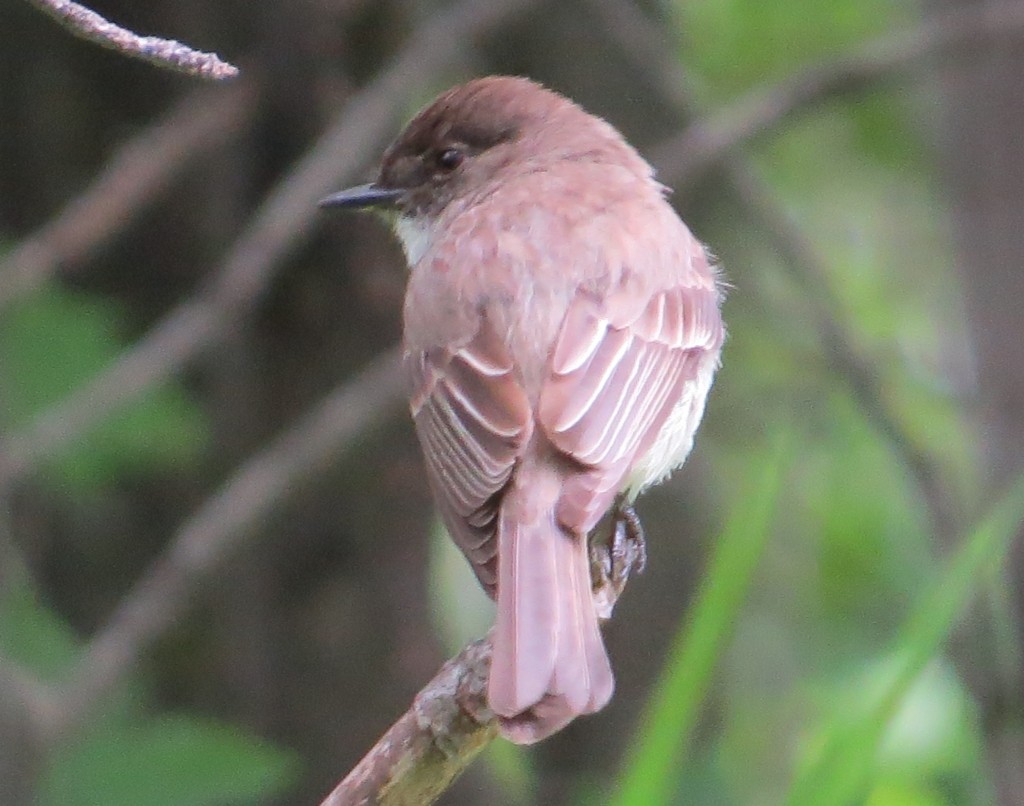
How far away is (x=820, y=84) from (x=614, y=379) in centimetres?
207

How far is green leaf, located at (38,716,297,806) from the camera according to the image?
4285 mm

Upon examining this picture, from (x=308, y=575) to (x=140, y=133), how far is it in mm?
1500

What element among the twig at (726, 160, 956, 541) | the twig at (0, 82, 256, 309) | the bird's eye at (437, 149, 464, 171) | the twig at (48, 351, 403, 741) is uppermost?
the twig at (0, 82, 256, 309)

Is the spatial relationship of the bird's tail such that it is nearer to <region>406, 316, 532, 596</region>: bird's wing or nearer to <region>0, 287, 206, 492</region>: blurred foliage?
<region>406, 316, 532, 596</region>: bird's wing

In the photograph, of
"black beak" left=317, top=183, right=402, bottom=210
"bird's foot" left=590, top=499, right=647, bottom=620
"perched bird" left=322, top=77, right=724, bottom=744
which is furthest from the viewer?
"black beak" left=317, top=183, right=402, bottom=210

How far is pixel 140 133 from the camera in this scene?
557cm

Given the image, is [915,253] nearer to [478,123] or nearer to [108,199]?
[478,123]

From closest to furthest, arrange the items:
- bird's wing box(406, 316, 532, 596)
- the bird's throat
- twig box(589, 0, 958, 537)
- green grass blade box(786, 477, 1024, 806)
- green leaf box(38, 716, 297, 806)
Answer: green grass blade box(786, 477, 1024, 806), bird's wing box(406, 316, 532, 596), green leaf box(38, 716, 297, 806), the bird's throat, twig box(589, 0, 958, 537)

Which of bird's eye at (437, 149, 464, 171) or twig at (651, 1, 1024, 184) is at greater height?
bird's eye at (437, 149, 464, 171)

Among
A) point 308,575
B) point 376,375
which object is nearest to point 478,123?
point 376,375

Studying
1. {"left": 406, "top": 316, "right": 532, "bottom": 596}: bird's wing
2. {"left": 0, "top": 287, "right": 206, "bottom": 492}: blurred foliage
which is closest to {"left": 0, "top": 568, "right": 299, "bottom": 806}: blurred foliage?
{"left": 0, "top": 287, "right": 206, "bottom": 492}: blurred foliage

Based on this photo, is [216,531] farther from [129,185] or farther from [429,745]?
[429,745]

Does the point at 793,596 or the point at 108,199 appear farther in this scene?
the point at 793,596

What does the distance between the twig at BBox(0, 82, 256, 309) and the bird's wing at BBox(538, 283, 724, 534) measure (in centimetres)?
173
